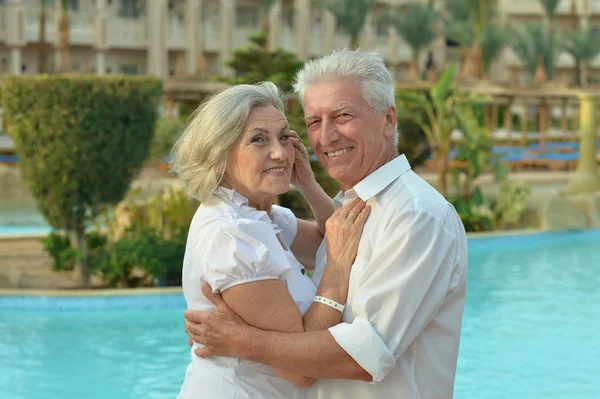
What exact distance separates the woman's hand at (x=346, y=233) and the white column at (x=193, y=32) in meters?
39.4

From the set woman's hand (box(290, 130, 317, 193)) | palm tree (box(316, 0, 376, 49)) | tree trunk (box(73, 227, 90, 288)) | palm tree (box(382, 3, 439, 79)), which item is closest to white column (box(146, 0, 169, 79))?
palm tree (box(316, 0, 376, 49))

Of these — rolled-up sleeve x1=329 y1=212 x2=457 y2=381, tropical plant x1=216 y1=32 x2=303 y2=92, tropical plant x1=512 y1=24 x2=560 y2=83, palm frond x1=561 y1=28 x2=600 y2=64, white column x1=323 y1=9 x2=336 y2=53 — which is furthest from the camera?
white column x1=323 y1=9 x2=336 y2=53

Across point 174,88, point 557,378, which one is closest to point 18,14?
point 174,88

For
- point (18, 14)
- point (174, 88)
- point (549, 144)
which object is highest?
point (18, 14)

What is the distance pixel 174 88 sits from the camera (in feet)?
80.7

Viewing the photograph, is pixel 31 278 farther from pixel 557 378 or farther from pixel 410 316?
pixel 410 316

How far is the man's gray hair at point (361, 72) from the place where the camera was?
255 centimetres

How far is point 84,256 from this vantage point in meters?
9.24

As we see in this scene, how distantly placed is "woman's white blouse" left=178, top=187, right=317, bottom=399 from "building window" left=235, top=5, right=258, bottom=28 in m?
44.6

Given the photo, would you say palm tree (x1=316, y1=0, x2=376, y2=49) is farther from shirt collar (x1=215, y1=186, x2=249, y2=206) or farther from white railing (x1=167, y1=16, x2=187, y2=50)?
shirt collar (x1=215, y1=186, x2=249, y2=206)

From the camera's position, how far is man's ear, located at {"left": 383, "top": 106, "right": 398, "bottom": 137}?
265 cm

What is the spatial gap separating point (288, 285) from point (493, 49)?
129 ft

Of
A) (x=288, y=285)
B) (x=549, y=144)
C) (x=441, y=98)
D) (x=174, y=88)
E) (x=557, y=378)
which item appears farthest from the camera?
(x=549, y=144)

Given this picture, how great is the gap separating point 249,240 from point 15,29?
3662cm
